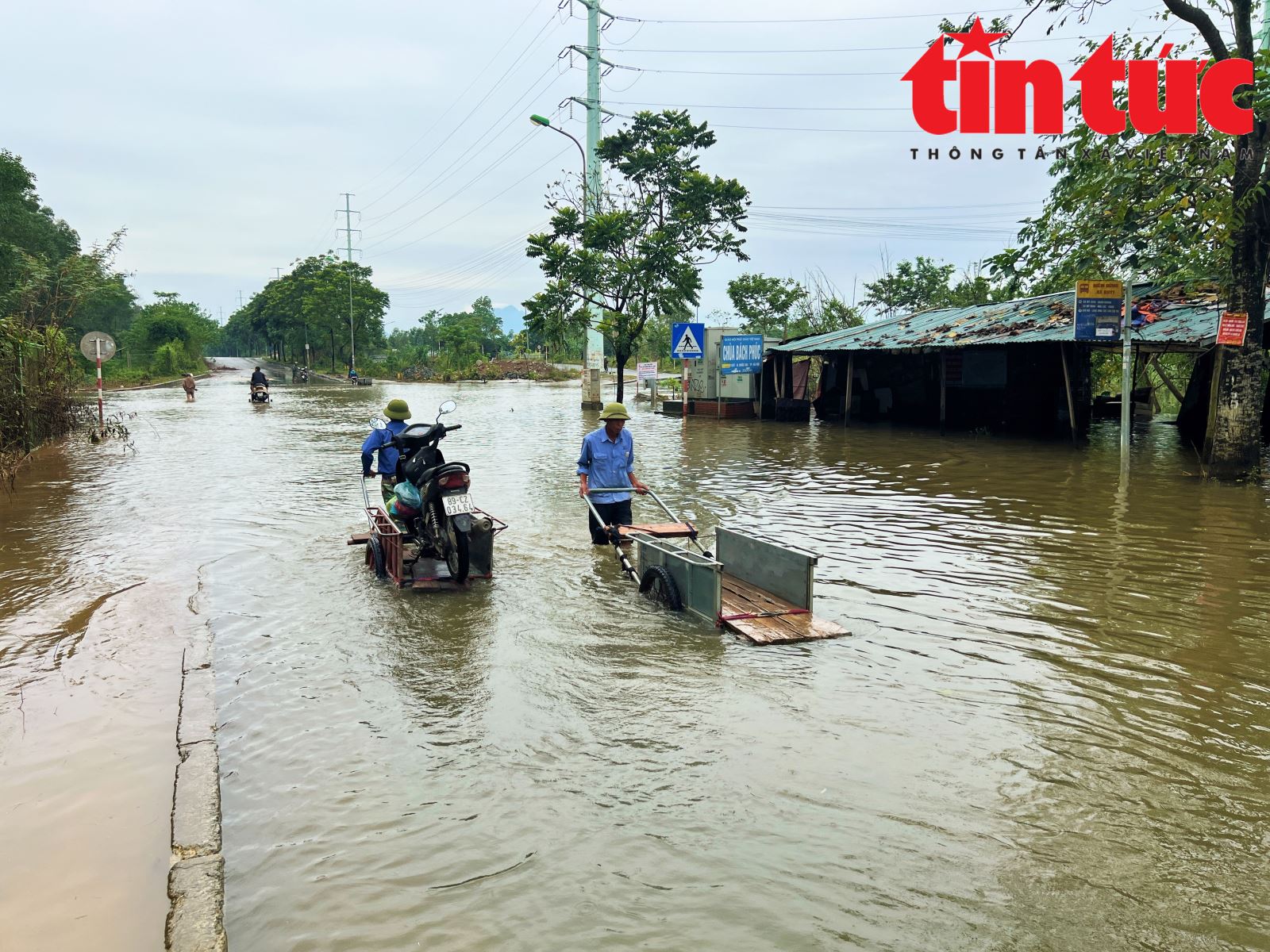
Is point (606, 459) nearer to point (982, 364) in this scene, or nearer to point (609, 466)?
point (609, 466)

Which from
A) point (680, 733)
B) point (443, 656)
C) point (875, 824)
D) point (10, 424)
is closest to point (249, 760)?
point (443, 656)

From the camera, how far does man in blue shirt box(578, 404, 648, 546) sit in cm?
826

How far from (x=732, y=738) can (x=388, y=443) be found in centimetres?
479

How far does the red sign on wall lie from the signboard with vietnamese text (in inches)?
51.1

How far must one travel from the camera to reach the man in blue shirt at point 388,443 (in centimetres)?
823

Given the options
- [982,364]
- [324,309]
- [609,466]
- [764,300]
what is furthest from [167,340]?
[609,466]

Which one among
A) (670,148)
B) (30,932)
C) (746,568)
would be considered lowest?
(30,932)

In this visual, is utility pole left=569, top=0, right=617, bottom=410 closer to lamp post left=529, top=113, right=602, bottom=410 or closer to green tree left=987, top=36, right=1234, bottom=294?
lamp post left=529, top=113, right=602, bottom=410

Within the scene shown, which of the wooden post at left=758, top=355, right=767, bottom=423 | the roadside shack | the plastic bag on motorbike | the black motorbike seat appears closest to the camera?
the black motorbike seat

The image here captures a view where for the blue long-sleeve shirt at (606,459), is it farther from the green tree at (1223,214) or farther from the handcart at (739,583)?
the green tree at (1223,214)

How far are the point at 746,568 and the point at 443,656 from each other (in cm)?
253

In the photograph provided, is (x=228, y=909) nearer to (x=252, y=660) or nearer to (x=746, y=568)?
(x=252, y=660)

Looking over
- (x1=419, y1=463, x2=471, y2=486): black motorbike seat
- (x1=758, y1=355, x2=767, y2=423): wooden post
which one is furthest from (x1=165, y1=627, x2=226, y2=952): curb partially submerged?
(x1=758, y1=355, x2=767, y2=423): wooden post

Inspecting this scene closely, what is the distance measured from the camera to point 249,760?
4.45 metres
